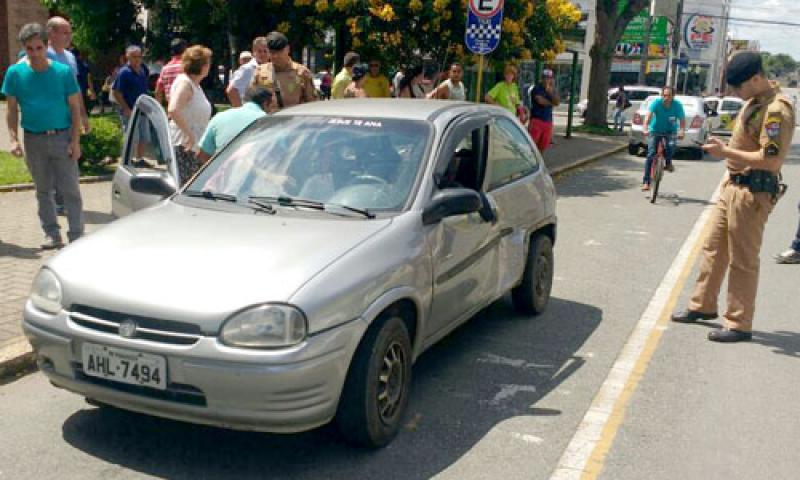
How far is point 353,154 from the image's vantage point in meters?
4.88

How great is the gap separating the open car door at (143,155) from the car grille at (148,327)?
2044 millimetres

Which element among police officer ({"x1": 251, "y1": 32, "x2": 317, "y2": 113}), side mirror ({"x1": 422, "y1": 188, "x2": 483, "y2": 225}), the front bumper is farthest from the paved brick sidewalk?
side mirror ({"x1": 422, "y1": 188, "x2": 483, "y2": 225})

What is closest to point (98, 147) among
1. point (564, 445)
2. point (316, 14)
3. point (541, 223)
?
point (316, 14)

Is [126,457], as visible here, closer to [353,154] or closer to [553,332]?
[353,154]

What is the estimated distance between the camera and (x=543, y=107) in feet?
48.2

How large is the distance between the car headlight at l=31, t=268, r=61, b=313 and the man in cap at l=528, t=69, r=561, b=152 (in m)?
11.4

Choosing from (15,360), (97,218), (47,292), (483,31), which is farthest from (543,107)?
(47,292)

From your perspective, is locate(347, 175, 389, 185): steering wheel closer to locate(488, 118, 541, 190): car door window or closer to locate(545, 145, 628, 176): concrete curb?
locate(488, 118, 541, 190): car door window

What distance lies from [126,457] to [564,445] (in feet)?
7.03

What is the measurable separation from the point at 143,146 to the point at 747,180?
4.40 metres

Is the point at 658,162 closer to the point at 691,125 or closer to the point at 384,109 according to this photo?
the point at 691,125

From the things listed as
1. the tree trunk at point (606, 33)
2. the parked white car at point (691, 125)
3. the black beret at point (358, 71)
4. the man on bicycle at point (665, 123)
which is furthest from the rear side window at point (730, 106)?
the black beret at point (358, 71)

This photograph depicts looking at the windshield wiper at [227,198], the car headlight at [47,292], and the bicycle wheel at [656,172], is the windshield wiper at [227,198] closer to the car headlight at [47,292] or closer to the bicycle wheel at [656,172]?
the car headlight at [47,292]

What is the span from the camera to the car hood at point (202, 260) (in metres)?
3.59
